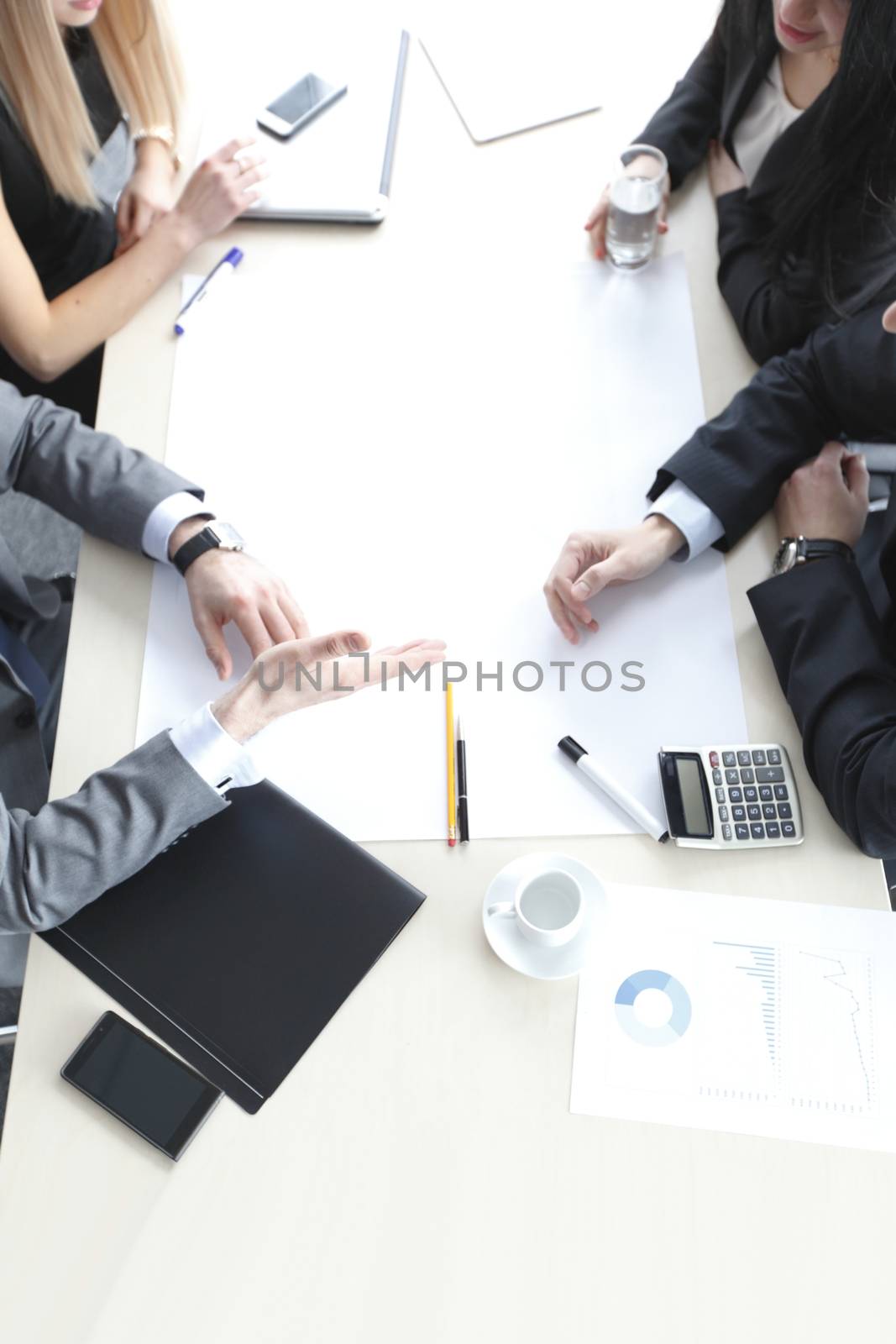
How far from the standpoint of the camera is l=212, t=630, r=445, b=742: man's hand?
85cm

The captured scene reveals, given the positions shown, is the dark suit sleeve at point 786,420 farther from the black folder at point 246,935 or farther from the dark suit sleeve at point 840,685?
the black folder at point 246,935

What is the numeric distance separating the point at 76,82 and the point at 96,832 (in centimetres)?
96

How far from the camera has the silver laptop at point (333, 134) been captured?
3.84ft

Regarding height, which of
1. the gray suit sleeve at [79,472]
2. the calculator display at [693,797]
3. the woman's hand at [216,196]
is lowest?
the calculator display at [693,797]

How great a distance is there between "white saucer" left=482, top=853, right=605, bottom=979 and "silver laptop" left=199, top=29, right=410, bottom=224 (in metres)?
0.81

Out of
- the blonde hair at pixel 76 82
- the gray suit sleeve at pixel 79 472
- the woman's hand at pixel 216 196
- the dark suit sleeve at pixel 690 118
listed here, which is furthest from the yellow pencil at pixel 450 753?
the blonde hair at pixel 76 82

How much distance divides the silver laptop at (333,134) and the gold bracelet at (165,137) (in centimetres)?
3

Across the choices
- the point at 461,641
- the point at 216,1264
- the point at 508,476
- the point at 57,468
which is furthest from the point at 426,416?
the point at 216,1264

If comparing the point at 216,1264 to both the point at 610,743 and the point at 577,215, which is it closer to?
the point at 610,743

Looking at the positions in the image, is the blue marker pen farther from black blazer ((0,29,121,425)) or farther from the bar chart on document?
the bar chart on document

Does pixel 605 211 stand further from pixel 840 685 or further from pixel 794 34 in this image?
pixel 840 685

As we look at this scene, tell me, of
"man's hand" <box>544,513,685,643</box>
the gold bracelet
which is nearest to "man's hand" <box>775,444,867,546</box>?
"man's hand" <box>544,513,685,643</box>

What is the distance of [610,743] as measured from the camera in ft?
2.93

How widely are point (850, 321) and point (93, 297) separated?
835mm
